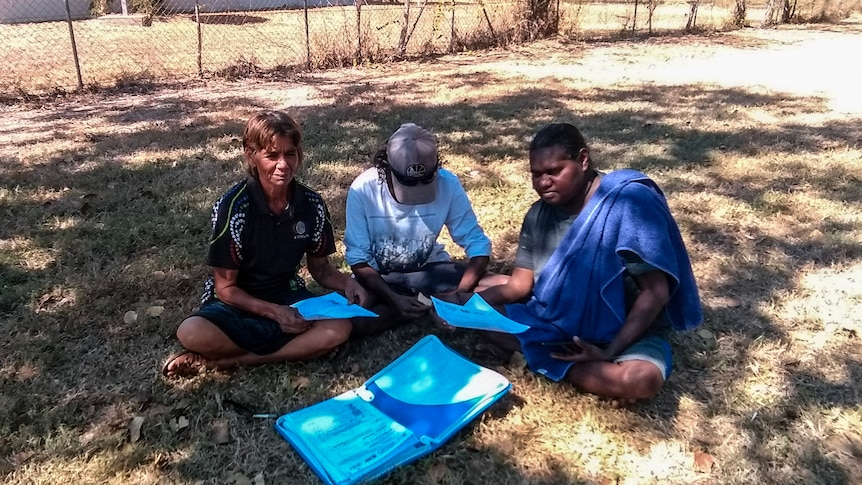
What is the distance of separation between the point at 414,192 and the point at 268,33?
37.7 ft

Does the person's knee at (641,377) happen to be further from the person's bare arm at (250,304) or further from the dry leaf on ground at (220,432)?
the dry leaf on ground at (220,432)

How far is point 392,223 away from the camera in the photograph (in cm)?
312

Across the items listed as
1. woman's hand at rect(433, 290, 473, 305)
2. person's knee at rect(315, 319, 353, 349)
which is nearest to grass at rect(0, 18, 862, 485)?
person's knee at rect(315, 319, 353, 349)

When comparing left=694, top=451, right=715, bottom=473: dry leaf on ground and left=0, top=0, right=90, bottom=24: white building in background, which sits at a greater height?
left=0, top=0, right=90, bottom=24: white building in background

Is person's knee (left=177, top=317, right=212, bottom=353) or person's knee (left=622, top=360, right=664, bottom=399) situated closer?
person's knee (left=622, top=360, right=664, bottom=399)

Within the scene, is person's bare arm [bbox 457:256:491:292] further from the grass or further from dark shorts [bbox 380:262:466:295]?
the grass

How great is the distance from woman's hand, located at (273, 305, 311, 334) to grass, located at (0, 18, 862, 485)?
7.6 inches

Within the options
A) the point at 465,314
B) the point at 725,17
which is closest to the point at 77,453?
the point at 465,314

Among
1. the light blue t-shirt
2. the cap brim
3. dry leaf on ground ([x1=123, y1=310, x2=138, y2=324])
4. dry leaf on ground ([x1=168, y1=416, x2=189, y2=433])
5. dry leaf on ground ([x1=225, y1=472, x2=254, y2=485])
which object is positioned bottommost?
dry leaf on ground ([x1=225, y1=472, x2=254, y2=485])

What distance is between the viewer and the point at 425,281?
10.5 feet

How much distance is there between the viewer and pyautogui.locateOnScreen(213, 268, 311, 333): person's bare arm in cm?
268

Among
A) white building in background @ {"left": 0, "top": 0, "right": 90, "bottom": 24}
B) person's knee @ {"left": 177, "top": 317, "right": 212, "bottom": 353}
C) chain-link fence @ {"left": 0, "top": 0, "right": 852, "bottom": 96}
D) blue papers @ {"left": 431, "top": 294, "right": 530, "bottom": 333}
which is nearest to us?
blue papers @ {"left": 431, "top": 294, "right": 530, "bottom": 333}

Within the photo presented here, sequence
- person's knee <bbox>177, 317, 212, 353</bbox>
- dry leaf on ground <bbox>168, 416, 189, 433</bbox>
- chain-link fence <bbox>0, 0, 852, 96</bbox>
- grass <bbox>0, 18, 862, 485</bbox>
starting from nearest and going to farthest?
grass <bbox>0, 18, 862, 485</bbox>, dry leaf on ground <bbox>168, 416, 189, 433</bbox>, person's knee <bbox>177, 317, 212, 353</bbox>, chain-link fence <bbox>0, 0, 852, 96</bbox>

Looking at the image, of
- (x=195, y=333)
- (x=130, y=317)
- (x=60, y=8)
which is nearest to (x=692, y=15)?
(x=130, y=317)
